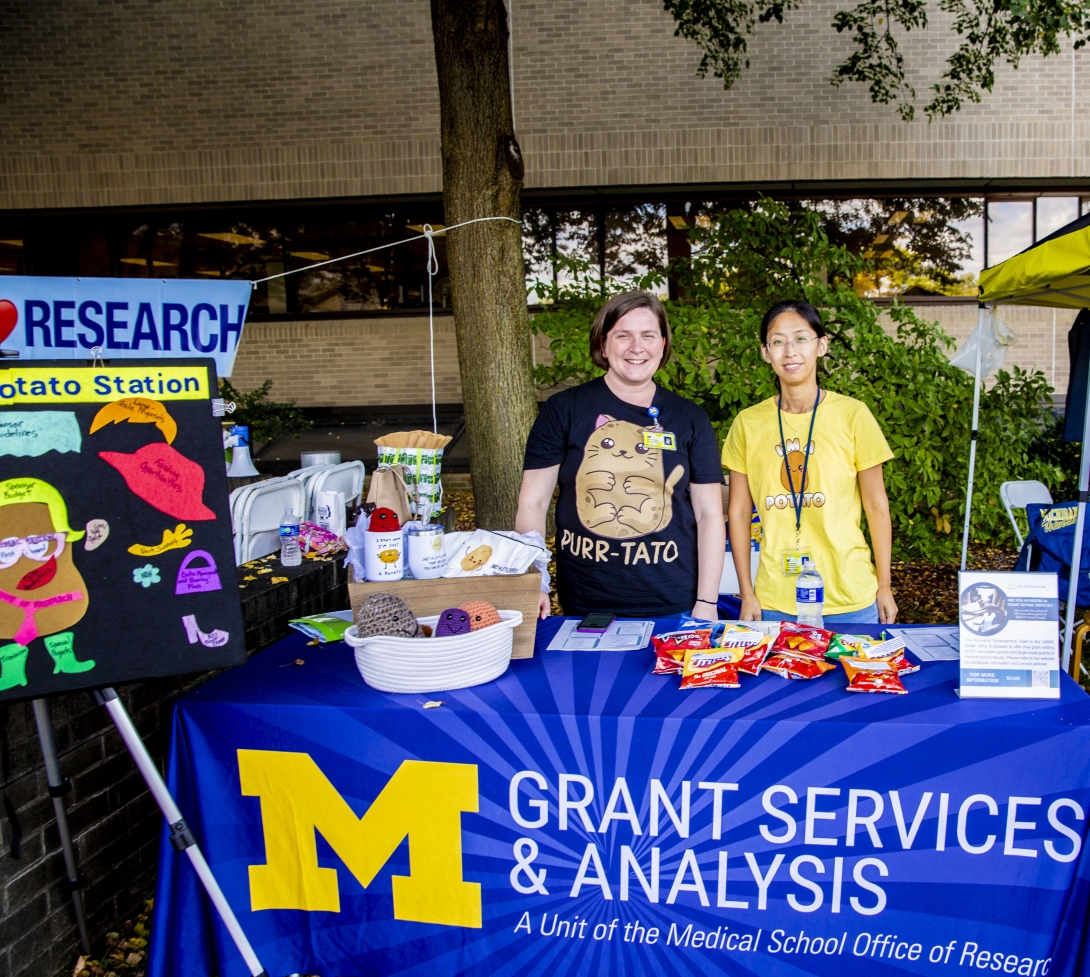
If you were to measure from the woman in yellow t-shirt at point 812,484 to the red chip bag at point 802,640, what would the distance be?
0.96ft

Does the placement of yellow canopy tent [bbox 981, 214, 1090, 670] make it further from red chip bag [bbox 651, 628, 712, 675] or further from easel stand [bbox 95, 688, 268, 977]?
easel stand [bbox 95, 688, 268, 977]

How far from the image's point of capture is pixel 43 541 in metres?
1.71

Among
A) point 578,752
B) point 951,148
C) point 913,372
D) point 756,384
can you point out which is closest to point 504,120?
point 756,384

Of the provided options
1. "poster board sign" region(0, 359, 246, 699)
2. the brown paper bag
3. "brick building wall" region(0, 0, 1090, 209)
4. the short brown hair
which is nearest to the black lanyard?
the short brown hair

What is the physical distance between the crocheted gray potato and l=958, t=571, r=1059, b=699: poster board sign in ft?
4.23

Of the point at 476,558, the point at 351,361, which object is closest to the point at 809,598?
the point at 476,558

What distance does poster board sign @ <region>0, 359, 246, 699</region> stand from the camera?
66.7 inches

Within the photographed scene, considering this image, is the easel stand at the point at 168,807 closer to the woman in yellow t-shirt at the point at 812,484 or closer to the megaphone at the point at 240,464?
the woman in yellow t-shirt at the point at 812,484

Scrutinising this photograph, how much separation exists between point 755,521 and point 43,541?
8.86ft

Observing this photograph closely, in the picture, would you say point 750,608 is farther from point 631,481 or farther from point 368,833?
point 368,833

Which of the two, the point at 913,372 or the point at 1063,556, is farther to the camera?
the point at 913,372

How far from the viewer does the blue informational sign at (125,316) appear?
2906mm

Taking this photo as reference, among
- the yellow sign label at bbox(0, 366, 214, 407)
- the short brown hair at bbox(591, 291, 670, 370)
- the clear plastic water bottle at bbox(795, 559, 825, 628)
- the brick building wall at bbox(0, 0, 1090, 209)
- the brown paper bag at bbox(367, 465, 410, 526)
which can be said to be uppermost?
the brick building wall at bbox(0, 0, 1090, 209)

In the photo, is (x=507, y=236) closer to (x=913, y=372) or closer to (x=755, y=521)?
(x=755, y=521)
